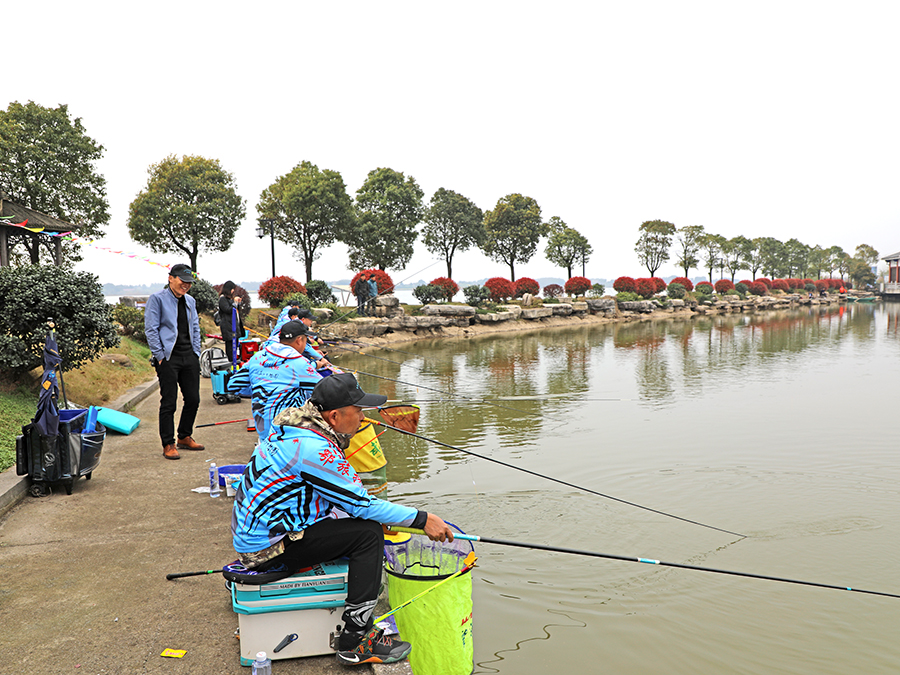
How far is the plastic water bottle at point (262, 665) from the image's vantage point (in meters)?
2.42

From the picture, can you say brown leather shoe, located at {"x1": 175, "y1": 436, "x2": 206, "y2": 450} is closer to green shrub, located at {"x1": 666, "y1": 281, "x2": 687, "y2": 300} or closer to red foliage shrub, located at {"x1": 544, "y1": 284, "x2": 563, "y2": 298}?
red foliage shrub, located at {"x1": 544, "y1": 284, "x2": 563, "y2": 298}

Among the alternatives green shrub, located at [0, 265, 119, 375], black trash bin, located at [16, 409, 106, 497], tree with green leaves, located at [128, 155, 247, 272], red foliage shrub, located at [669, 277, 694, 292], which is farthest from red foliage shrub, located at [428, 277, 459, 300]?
red foliage shrub, located at [669, 277, 694, 292]

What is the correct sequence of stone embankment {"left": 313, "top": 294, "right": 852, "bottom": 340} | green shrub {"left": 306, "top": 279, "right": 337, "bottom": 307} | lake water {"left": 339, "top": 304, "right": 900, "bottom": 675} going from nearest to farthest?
lake water {"left": 339, "top": 304, "right": 900, "bottom": 675}
stone embankment {"left": 313, "top": 294, "right": 852, "bottom": 340}
green shrub {"left": 306, "top": 279, "right": 337, "bottom": 307}

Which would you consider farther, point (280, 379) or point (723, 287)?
point (723, 287)

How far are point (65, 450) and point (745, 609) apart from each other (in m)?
5.14

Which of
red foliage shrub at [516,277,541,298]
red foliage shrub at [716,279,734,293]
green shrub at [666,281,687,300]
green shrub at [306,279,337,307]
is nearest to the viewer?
green shrub at [306,279,337,307]

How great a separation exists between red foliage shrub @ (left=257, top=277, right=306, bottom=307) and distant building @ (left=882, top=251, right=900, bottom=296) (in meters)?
74.9

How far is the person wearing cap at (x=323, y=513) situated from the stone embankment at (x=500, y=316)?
49.5 feet

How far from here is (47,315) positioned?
7320 mm

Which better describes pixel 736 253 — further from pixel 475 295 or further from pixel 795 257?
pixel 475 295

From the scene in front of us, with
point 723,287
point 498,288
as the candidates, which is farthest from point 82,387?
point 723,287

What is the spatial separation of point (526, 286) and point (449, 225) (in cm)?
683

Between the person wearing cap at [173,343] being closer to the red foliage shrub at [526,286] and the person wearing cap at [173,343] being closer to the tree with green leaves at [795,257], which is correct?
the red foliage shrub at [526,286]

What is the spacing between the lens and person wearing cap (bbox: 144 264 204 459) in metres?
5.52
